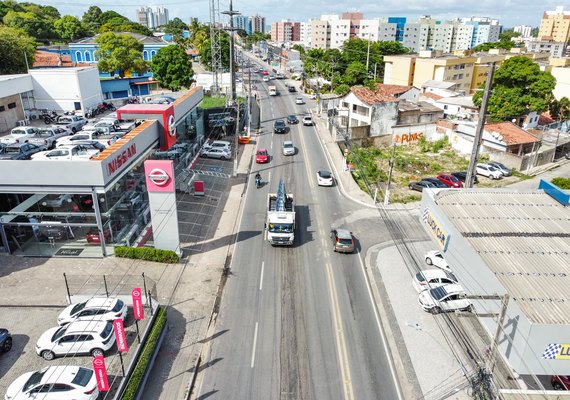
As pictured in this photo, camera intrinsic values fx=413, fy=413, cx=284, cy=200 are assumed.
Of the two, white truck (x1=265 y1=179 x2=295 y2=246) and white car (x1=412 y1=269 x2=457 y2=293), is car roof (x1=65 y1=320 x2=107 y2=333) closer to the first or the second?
white truck (x1=265 y1=179 x2=295 y2=246)

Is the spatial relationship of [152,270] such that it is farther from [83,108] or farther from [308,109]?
[308,109]


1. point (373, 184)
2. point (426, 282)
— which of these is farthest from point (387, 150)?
point (426, 282)

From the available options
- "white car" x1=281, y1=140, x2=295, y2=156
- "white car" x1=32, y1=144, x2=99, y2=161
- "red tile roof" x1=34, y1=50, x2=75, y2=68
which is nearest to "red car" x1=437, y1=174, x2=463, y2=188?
"white car" x1=281, y1=140, x2=295, y2=156

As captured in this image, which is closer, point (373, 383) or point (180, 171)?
point (373, 383)

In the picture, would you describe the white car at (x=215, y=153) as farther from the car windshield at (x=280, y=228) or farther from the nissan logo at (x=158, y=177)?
the nissan logo at (x=158, y=177)

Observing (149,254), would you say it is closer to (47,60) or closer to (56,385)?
(56,385)

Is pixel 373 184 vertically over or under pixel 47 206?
under
